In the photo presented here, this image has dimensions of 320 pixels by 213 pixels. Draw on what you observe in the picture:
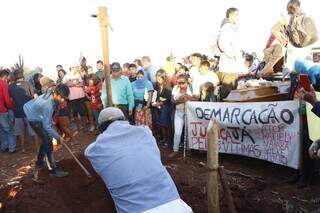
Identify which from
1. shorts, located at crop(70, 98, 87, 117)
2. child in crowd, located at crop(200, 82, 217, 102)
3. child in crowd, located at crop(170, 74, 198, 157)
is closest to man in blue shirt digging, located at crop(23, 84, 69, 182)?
child in crowd, located at crop(170, 74, 198, 157)

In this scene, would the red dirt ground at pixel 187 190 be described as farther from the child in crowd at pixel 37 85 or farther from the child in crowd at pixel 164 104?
the child in crowd at pixel 37 85

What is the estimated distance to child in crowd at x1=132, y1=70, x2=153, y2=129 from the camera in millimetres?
10445

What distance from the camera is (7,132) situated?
36.4ft

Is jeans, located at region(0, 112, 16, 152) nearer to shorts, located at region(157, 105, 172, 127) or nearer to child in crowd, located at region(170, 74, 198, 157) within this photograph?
shorts, located at region(157, 105, 172, 127)

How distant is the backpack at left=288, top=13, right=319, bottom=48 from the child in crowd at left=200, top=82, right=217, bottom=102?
1.99 meters

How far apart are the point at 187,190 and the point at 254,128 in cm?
179

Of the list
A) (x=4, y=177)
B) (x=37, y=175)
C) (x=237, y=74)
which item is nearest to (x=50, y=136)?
(x=37, y=175)

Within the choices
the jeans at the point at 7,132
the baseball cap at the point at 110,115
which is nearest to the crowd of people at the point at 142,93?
the jeans at the point at 7,132

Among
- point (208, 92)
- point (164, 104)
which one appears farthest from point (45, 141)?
point (208, 92)

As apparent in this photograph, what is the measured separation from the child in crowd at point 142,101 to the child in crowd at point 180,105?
4.53 ft

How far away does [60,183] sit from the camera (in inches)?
301

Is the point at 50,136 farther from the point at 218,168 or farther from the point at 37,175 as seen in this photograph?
the point at 218,168

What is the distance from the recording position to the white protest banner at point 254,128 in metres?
6.88

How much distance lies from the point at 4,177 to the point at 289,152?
581 centimetres
